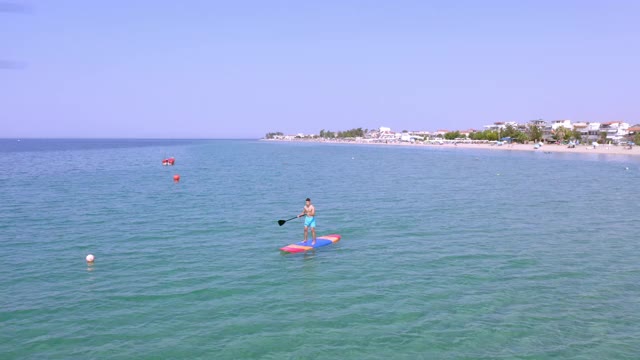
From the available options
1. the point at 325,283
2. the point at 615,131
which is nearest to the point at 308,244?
the point at 325,283

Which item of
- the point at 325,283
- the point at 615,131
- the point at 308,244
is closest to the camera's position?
the point at 325,283

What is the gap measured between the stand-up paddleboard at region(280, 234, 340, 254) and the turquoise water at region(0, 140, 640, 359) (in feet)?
1.72

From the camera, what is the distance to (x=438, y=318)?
14156 millimetres

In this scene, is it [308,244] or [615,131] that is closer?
[308,244]

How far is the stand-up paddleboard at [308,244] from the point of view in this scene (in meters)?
21.5

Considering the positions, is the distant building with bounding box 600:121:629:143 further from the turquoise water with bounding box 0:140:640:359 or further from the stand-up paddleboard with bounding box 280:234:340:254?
the stand-up paddleboard with bounding box 280:234:340:254

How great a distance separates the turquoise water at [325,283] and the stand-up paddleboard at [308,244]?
52 centimetres

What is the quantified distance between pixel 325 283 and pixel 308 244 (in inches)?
189

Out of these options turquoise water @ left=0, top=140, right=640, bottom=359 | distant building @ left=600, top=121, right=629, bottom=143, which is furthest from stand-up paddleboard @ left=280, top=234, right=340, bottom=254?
distant building @ left=600, top=121, right=629, bottom=143

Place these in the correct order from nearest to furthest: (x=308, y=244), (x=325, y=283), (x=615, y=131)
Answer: (x=325, y=283)
(x=308, y=244)
(x=615, y=131)

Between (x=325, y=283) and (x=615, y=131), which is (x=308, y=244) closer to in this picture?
(x=325, y=283)

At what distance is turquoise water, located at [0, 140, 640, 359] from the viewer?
12672 mm

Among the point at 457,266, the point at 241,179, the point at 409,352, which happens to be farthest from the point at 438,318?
the point at 241,179

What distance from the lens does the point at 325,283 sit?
1734 centimetres
